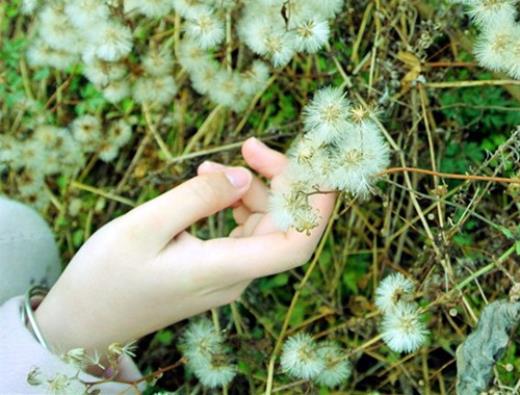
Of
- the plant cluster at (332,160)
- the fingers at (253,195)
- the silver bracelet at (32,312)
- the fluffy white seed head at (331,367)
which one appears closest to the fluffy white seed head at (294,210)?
the plant cluster at (332,160)

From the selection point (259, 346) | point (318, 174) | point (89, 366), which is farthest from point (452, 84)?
point (89, 366)

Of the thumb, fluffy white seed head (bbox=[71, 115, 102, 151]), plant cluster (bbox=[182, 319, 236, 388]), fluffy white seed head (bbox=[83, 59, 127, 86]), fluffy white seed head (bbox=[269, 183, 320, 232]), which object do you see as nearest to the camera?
fluffy white seed head (bbox=[269, 183, 320, 232])

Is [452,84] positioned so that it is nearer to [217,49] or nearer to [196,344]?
[217,49]

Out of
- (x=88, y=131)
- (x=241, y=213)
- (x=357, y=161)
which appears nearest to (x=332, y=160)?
(x=357, y=161)

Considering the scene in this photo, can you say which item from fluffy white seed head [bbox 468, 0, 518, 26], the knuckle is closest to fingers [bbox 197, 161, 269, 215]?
the knuckle

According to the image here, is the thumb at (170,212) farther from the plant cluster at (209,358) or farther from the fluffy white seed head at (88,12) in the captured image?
the fluffy white seed head at (88,12)

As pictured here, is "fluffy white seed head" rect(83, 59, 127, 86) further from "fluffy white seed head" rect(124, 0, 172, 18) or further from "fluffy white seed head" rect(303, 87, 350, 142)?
"fluffy white seed head" rect(303, 87, 350, 142)
